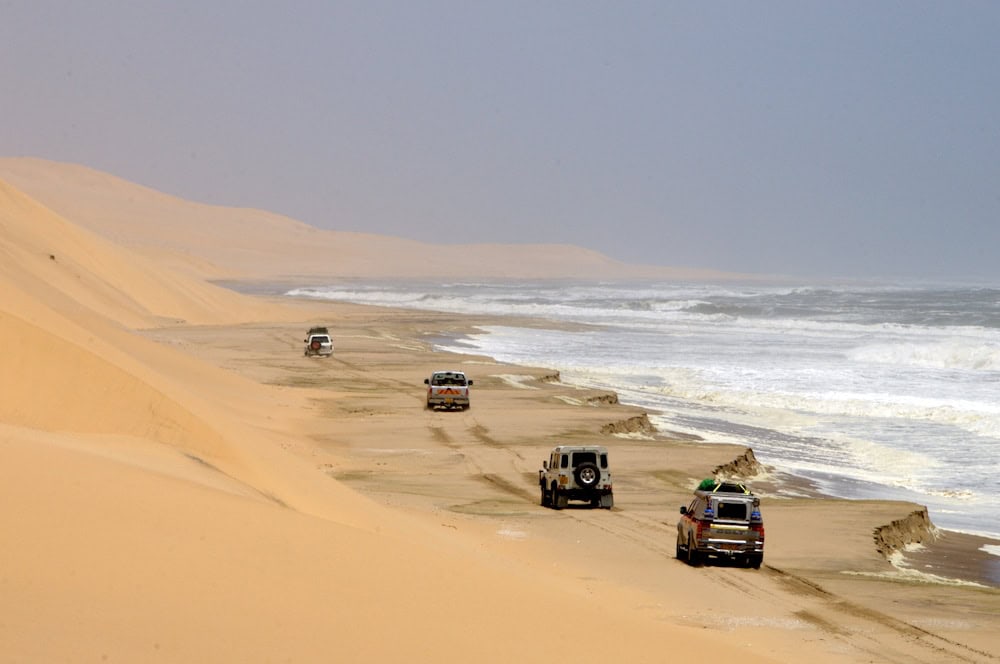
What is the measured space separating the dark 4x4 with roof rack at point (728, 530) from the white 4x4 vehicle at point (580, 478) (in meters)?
5.18

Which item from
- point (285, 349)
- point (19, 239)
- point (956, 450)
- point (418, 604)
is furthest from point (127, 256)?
point (418, 604)

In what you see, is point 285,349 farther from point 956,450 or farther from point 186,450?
point 186,450

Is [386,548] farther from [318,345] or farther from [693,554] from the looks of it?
[318,345]

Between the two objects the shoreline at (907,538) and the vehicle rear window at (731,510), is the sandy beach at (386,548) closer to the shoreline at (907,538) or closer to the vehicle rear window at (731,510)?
the shoreline at (907,538)

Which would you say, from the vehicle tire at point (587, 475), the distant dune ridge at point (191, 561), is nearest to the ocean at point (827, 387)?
the vehicle tire at point (587, 475)

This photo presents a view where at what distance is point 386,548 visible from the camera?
12.6 meters

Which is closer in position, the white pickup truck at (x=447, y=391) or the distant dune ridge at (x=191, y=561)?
the distant dune ridge at (x=191, y=561)

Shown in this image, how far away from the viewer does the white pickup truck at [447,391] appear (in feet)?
126

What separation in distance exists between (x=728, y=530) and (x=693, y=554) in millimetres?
629

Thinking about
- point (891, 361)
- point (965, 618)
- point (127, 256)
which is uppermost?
point (127, 256)

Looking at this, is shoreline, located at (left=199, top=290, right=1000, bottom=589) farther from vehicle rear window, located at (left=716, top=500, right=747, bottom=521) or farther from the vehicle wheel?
the vehicle wheel

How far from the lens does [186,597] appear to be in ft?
32.0

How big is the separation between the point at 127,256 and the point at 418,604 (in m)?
78.2

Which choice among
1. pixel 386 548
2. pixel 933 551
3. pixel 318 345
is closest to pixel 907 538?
pixel 933 551
